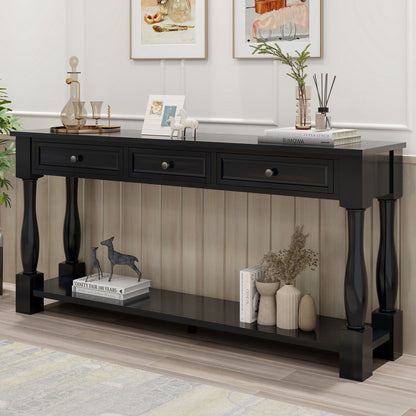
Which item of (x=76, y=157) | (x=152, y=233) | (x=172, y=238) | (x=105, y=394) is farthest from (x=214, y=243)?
(x=105, y=394)

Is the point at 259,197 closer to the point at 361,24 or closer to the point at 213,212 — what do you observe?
the point at 213,212

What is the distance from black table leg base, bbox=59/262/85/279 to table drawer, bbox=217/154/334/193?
1273 mm

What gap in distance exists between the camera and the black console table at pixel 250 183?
291 cm

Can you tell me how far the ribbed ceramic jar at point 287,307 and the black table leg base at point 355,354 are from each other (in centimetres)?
28

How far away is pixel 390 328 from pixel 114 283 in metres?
1.32

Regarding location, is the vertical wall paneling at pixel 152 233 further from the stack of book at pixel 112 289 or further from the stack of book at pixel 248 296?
the stack of book at pixel 248 296

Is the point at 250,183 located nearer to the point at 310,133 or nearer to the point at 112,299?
the point at 310,133

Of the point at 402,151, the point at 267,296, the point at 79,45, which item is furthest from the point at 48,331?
the point at 402,151

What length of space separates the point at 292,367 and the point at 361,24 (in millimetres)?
1426

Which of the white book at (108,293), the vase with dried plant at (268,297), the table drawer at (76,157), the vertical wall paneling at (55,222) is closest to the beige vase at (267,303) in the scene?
the vase with dried plant at (268,297)

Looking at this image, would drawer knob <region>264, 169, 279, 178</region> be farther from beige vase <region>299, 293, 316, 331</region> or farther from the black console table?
beige vase <region>299, 293, 316, 331</region>

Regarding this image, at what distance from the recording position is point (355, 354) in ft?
9.70

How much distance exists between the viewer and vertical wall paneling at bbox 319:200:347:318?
3.34 meters

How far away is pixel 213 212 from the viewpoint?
12.0 feet
